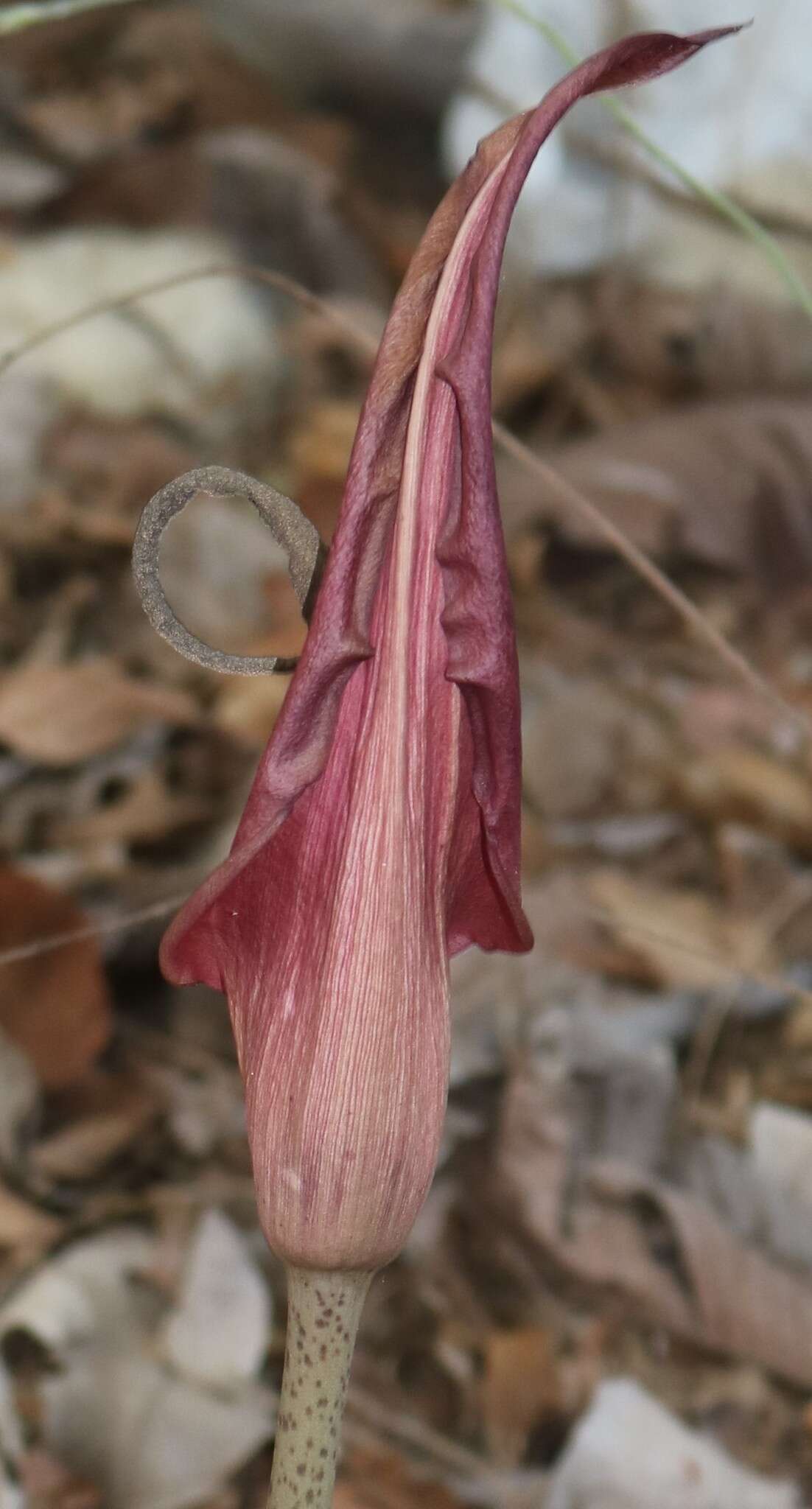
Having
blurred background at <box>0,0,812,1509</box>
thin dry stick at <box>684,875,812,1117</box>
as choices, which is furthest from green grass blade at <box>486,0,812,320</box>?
thin dry stick at <box>684,875,812,1117</box>

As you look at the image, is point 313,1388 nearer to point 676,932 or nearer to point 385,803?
point 385,803

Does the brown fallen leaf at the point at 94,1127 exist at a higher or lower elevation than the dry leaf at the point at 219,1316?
higher

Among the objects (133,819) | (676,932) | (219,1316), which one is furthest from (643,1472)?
(133,819)

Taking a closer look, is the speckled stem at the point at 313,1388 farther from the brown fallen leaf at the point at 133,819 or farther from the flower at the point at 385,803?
the brown fallen leaf at the point at 133,819

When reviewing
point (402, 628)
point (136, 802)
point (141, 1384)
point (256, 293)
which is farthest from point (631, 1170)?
point (256, 293)

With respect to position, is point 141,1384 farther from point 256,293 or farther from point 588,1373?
point 256,293

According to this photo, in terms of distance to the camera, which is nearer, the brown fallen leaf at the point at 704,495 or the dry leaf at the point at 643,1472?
the dry leaf at the point at 643,1472

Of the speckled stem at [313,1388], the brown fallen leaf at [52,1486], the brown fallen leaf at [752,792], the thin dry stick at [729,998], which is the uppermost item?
the brown fallen leaf at [752,792]

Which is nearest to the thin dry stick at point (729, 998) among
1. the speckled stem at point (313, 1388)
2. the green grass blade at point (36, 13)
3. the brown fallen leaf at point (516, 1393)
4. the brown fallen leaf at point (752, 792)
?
the brown fallen leaf at point (752, 792)
